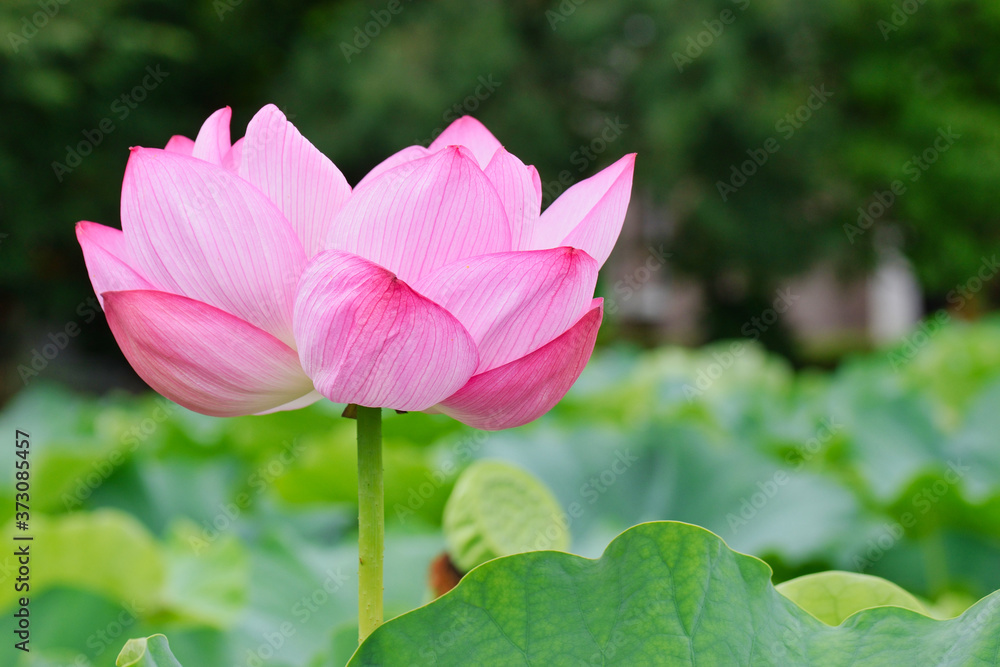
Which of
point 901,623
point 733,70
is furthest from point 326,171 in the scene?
point 733,70

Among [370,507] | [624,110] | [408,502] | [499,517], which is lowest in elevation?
[624,110]

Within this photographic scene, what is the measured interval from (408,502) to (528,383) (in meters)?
0.79

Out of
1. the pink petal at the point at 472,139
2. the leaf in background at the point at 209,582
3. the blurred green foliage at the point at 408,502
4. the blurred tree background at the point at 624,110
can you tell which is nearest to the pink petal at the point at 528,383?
the pink petal at the point at 472,139

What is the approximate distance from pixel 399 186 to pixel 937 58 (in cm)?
1014

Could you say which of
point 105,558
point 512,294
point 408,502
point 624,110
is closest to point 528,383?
point 512,294

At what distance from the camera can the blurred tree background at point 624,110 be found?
26.2ft

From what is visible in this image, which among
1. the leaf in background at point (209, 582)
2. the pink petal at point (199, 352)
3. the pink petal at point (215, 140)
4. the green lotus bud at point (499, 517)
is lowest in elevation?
the leaf in background at point (209, 582)

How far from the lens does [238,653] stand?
67 centimetres

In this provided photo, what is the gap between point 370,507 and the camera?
0.30 meters

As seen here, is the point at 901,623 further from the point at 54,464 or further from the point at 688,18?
the point at 688,18

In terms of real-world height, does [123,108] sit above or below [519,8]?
below

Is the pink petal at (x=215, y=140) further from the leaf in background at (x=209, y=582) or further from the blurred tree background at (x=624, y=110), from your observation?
the blurred tree background at (x=624, y=110)

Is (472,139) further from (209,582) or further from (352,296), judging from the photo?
(209,582)

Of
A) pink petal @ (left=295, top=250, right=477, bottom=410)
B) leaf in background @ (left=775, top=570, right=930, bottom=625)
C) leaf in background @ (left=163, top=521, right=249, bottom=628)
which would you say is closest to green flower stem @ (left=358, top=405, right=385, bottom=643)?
pink petal @ (left=295, top=250, right=477, bottom=410)
